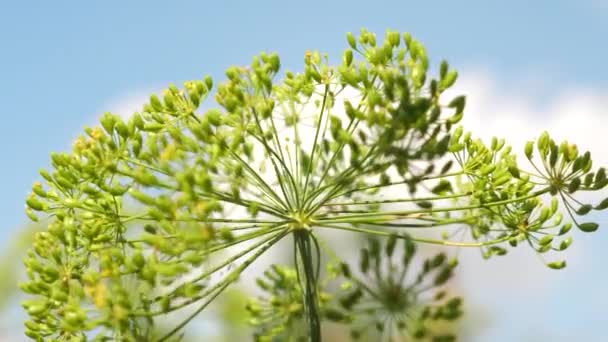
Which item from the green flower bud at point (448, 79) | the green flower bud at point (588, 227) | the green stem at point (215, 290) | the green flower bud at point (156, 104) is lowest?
the green stem at point (215, 290)

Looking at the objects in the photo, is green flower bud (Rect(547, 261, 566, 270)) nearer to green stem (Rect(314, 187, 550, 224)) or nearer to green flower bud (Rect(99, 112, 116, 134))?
green stem (Rect(314, 187, 550, 224))

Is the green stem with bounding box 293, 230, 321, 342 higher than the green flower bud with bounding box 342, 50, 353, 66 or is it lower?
lower

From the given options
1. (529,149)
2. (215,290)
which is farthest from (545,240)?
(215,290)

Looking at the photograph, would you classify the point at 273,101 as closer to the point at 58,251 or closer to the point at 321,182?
the point at 321,182

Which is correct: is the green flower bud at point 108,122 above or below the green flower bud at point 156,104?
below

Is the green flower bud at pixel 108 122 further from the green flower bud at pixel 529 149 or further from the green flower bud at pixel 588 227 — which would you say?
the green flower bud at pixel 588 227

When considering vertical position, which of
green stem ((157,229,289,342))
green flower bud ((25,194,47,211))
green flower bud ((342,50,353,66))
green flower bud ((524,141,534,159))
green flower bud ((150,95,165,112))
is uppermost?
green flower bud ((342,50,353,66))

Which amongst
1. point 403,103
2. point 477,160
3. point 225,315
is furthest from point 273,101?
point 225,315

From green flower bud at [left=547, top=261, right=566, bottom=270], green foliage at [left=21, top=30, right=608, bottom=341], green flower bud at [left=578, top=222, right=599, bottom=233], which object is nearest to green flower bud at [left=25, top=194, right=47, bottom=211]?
green foliage at [left=21, top=30, right=608, bottom=341]

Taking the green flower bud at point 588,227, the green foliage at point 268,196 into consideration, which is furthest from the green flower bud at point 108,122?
the green flower bud at point 588,227

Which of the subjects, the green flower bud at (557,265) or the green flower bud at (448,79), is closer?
the green flower bud at (448,79)

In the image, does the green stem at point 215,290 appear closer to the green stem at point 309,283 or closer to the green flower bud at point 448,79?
the green stem at point 309,283
